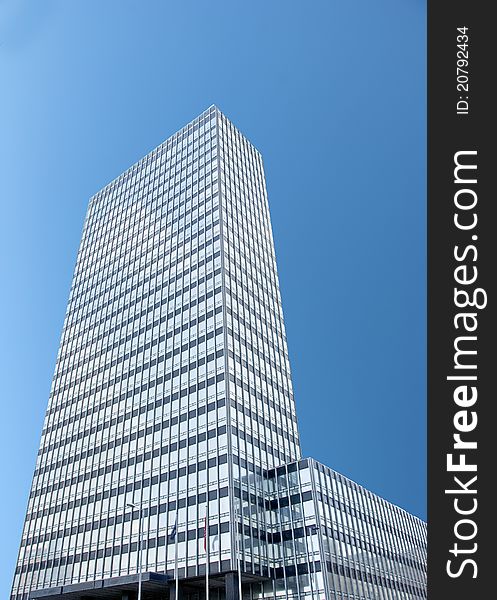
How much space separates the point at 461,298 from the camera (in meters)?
18.2

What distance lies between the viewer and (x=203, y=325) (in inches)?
3287

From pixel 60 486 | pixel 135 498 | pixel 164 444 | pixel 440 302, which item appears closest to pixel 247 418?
pixel 164 444

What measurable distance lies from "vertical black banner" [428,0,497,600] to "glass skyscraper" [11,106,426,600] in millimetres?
43055

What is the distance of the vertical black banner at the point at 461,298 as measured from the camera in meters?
16.6

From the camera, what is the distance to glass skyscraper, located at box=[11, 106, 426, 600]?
2608 inches

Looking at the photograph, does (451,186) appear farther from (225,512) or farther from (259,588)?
(259,588)

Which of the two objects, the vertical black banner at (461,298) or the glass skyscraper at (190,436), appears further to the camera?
the glass skyscraper at (190,436)

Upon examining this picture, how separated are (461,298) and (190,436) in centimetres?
6094

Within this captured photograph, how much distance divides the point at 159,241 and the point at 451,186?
87688 mm

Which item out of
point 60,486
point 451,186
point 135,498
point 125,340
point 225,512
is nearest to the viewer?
point 451,186

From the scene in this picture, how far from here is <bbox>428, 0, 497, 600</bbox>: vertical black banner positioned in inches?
654

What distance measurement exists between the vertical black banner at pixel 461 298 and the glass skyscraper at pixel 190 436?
141 ft

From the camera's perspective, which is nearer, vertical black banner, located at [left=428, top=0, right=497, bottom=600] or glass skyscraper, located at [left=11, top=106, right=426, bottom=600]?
vertical black banner, located at [left=428, top=0, right=497, bottom=600]

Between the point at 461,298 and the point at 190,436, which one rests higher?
the point at 190,436
